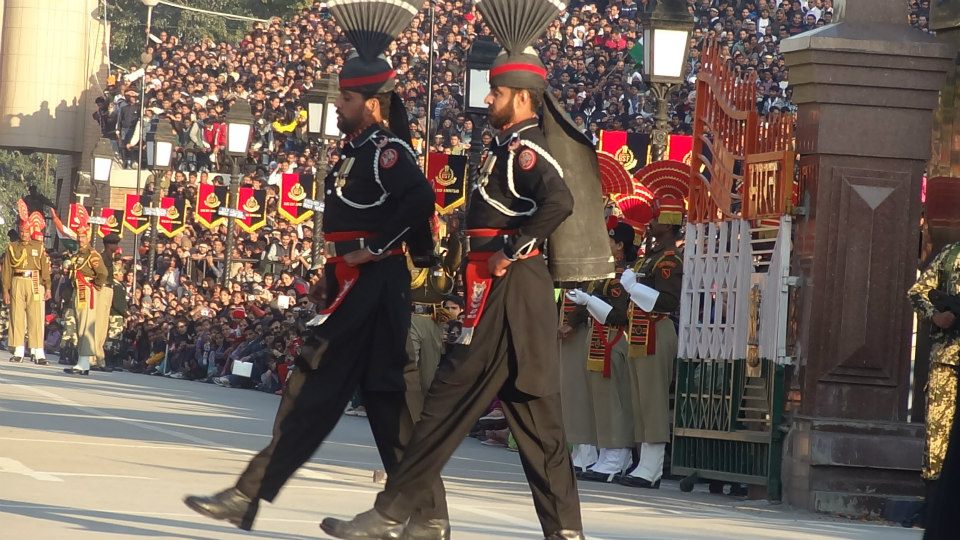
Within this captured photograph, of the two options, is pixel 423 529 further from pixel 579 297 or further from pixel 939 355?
pixel 579 297

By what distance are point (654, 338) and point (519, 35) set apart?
239 inches

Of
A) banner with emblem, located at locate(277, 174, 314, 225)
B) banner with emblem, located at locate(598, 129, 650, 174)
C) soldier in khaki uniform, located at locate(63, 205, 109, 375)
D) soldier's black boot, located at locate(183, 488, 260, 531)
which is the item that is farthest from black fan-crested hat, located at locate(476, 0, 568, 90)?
banner with emblem, located at locate(277, 174, 314, 225)

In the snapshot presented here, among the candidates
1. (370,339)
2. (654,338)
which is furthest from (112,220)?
(370,339)

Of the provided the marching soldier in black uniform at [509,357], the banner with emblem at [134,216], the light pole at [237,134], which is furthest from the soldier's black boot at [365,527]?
the banner with emblem at [134,216]

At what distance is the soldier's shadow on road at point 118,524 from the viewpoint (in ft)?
29.1

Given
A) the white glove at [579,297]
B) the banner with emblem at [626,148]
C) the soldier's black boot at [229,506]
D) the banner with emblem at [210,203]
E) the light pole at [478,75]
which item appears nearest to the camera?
the soldier's black boot at [229,506]

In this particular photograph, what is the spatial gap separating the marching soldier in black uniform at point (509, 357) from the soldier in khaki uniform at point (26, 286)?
860 inches

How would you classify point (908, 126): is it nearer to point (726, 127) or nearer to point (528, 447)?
point (726, 127)

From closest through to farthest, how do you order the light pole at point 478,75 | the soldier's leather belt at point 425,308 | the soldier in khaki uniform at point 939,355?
the soldier in khaki uniform at point 939,355
the soldier's leather belt at point 425,308
the light pole at point 478,75

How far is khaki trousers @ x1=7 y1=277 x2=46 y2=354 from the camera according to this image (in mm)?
30047

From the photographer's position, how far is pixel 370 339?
351 inches

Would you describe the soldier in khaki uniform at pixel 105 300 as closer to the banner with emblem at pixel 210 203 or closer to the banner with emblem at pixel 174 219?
the banner with emblem at pixel 210 203

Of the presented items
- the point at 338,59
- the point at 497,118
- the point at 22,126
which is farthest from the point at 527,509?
the point at 22,126

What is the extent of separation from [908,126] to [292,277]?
71.1ft
